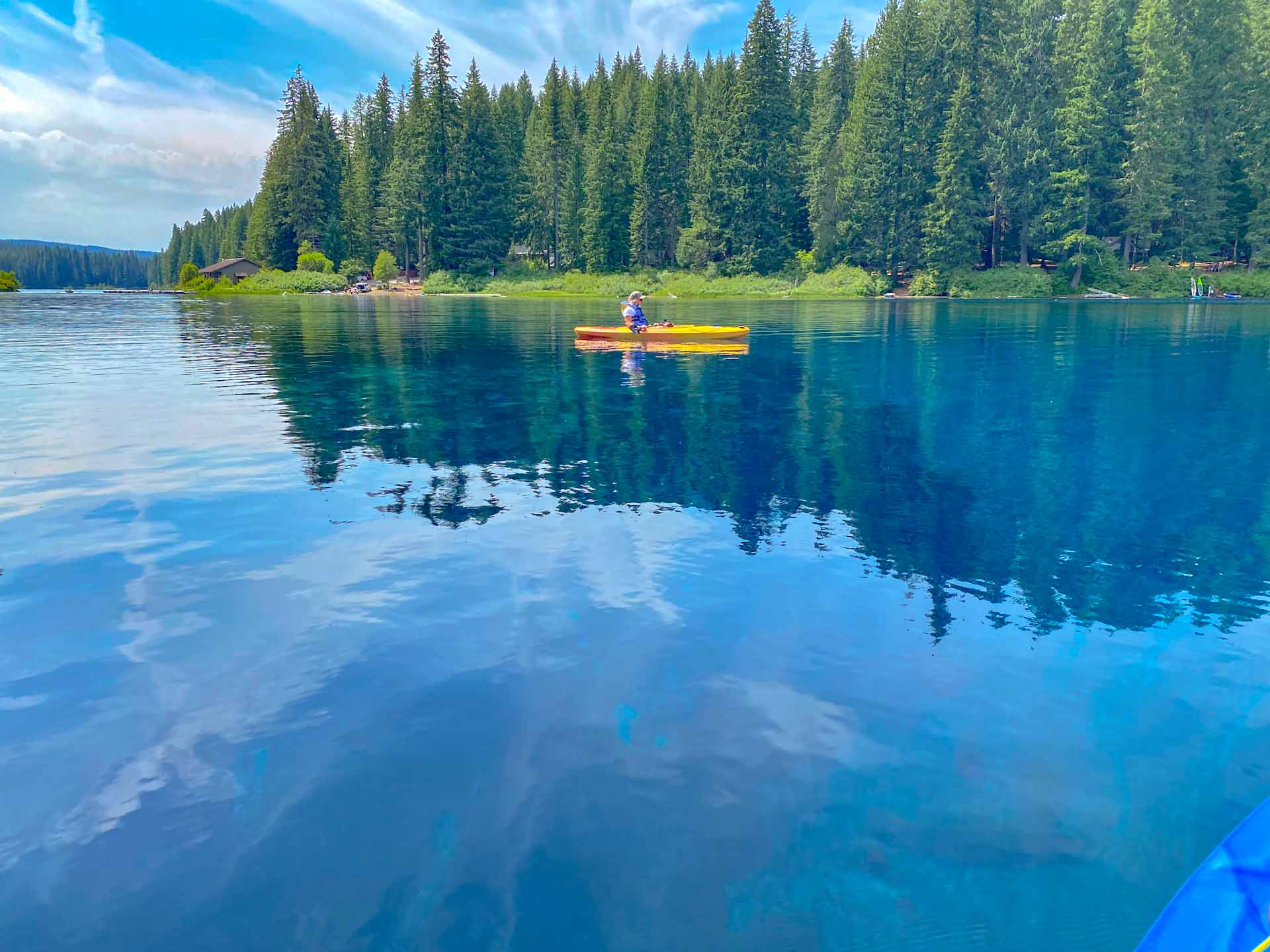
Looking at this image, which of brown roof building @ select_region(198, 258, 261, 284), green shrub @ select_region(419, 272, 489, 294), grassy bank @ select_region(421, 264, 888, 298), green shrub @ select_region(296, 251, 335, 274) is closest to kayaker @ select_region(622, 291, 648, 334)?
grassy bank @ select_region(421, 264, 888, 298)

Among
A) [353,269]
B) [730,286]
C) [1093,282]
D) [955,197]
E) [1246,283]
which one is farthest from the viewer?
[353,269]

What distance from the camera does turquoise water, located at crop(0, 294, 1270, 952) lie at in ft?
17.0

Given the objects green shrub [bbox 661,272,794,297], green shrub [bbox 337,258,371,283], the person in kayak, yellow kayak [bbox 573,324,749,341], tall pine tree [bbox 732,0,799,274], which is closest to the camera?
yellow kayak [bbox 573,324,749,341]

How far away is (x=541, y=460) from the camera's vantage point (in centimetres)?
1666

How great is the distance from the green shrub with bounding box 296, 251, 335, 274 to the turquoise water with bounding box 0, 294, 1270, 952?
9524cm

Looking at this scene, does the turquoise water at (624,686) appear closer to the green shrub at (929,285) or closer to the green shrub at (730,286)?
the green shrub at (929,285)

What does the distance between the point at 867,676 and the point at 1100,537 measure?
5805 millimetres

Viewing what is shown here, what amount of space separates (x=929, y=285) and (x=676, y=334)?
175 ft

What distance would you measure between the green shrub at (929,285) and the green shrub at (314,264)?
2708 inches

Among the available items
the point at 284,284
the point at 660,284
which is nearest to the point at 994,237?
the point at 660,284

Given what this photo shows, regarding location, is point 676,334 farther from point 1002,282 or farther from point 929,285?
point 1002,282

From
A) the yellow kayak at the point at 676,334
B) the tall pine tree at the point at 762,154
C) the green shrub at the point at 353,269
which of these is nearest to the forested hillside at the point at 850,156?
the tall pine tree at the point at 762,154

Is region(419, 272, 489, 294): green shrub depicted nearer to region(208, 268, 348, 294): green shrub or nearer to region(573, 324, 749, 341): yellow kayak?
region(208, 268, 348, 294): green shrub

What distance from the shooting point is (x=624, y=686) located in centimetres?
769
